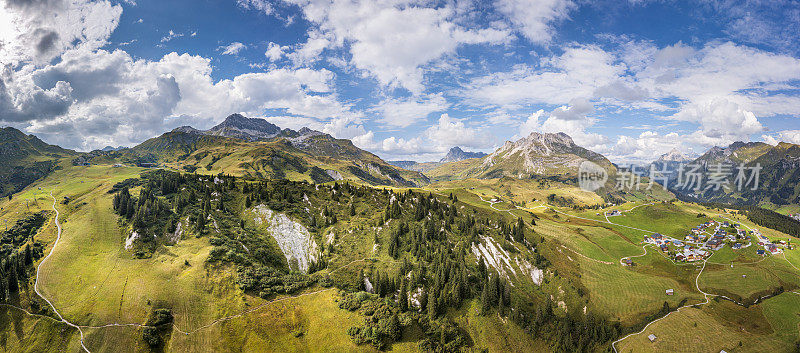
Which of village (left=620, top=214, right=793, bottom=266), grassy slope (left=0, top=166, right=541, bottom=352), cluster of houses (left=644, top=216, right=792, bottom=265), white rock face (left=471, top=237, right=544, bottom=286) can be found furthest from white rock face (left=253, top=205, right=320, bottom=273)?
cluster of houses (left=644, top=216, right=792, bottom=265)

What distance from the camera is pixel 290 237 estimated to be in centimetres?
13088

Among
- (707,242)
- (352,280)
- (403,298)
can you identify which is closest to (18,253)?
(352,280)

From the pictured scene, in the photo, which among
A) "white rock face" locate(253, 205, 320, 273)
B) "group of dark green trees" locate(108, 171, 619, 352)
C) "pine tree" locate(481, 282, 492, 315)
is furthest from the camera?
"white rock face" locate(253, 205, 320, 273)

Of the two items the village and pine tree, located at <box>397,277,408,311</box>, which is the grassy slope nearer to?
pine tree, located at <box>397,277,408,311</box>

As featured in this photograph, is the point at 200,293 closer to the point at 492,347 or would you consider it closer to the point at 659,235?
the point at 492,347

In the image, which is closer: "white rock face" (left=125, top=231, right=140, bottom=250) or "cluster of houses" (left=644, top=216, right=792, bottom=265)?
"white rock face" (left=125, top=231, right=140, bottom=250)

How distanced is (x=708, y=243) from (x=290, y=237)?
22844cm

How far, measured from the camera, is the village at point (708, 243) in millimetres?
156375

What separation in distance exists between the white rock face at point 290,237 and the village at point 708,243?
6328 inches

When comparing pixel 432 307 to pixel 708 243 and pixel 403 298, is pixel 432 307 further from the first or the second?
pixel 708 243

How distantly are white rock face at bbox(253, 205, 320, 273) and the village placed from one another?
16072 centimetres

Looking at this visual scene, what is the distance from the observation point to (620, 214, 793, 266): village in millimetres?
156375

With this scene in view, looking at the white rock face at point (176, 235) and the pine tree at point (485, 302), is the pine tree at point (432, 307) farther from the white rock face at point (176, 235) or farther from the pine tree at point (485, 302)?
the white rock face at point (176, 235)

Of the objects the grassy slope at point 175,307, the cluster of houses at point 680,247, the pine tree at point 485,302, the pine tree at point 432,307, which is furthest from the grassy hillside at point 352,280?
the cluster of houses at point 680,247
